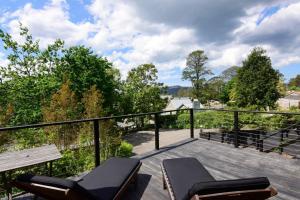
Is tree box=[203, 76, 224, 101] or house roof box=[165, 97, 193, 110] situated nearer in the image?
house roof box=[165, 97, 193, 110]

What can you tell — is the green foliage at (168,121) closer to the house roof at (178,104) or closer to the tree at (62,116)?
the house roof at (178,104)

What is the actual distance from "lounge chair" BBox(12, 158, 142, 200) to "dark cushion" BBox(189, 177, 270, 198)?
1.09 meters

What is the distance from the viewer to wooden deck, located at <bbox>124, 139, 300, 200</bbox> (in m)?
3.56

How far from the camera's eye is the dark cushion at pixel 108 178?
111 inches

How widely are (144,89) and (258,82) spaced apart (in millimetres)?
10996

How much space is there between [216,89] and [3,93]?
33943 millimetres

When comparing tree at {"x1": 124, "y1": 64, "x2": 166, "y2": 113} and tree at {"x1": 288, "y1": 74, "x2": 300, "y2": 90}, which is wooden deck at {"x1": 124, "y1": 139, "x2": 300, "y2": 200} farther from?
tree at {"x1": 288, "y1": 74, "x2": 300, "y2": 90}

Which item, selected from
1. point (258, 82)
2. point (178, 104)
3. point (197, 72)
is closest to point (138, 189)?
point (258, 82)

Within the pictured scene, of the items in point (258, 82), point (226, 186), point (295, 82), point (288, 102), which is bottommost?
point (226, 186)

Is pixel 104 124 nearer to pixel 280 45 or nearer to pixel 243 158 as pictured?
pixel 243 158

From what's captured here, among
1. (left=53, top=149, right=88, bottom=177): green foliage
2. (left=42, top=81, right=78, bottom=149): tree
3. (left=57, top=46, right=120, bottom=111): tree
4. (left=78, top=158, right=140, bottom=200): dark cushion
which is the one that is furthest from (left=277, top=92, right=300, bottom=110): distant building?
(left=78, top=158, right=140, bottom=200): dark cushion

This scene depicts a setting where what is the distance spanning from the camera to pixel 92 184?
3.06m

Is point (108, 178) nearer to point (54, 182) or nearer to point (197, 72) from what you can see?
point (54, 182)

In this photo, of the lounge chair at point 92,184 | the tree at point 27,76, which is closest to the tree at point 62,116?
the tree at point 27,76
